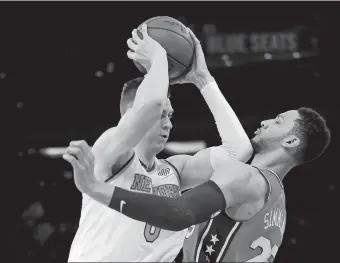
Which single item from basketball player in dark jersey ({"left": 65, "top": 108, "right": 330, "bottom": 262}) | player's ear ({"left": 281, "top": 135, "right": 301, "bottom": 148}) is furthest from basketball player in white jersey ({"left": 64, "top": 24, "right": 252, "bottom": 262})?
player's ear ({"left": 281, "top": 135, "right": 301, "bottom": 148})

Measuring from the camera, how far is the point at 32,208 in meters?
11.1

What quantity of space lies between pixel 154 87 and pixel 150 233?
833 millimetres

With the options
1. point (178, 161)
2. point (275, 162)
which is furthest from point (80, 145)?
point (275, 162)

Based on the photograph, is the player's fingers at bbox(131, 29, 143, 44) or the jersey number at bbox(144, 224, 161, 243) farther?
the player's fingers at bbox(131, 29, 143, 44)

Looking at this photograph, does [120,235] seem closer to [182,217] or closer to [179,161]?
[182,217]

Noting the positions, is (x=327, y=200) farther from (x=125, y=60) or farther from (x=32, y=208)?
(x=32, y=208)

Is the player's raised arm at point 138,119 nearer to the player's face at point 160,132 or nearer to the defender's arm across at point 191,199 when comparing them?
the defender's arm across at point 191,199

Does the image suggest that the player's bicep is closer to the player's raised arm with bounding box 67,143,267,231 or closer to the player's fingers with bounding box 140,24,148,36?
the player's raised arm with bounding box 67,143,267,231

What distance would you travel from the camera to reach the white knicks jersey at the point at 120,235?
3064mm

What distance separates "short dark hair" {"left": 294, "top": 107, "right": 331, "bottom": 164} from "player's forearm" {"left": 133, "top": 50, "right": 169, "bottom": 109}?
1228mm

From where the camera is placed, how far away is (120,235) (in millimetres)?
3070

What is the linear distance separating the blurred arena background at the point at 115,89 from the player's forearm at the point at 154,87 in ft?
24.7

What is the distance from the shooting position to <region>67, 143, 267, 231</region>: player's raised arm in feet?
8.38

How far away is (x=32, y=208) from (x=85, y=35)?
3546 mm
